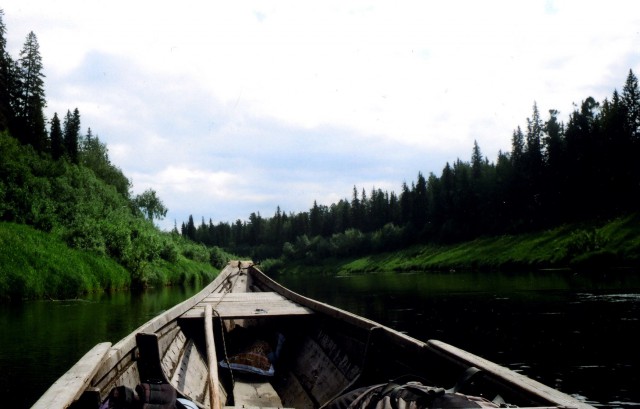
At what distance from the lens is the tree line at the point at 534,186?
69.4 meters

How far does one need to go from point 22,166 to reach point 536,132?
245ft

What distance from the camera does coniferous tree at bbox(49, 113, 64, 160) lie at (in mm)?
67812

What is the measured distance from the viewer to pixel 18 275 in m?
28.7

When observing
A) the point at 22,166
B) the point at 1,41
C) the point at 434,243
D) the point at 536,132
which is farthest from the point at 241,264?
the point at 434,243

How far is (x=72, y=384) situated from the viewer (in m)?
4.36

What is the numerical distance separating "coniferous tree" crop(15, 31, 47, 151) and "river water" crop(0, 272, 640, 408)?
4821 centimetres

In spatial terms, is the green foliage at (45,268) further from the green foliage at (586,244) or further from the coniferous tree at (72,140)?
the green foliage at (586,244)

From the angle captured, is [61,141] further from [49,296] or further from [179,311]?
[179,311]

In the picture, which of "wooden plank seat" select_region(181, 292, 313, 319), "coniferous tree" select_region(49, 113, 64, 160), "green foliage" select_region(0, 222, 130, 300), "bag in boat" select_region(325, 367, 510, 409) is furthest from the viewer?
"coniferous tree" select_region(49, 113, 64, 160)

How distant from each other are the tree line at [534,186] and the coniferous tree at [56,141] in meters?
67.3

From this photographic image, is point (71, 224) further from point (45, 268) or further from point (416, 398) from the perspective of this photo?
point (416, 398)

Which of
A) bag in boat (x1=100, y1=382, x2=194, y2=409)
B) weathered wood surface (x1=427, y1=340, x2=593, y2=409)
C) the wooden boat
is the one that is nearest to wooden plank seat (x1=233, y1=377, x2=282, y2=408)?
the wooden boat

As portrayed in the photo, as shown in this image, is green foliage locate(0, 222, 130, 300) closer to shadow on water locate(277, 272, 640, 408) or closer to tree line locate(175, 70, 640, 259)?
shadow on water locate(277, 272, 640, 408)

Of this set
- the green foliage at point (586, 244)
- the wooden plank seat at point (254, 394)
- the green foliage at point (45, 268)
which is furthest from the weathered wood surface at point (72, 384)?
the green foliage at point (586, 244)
